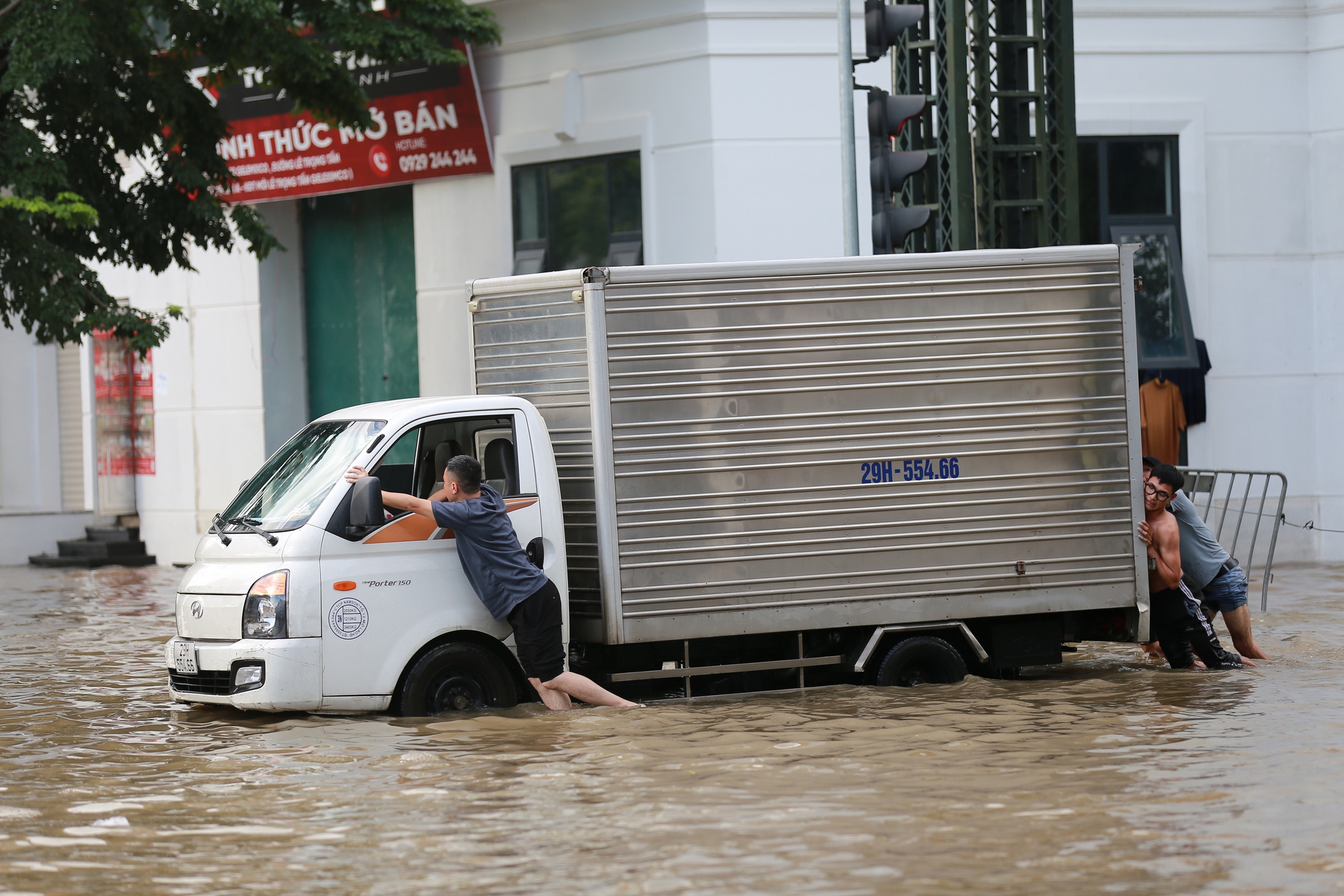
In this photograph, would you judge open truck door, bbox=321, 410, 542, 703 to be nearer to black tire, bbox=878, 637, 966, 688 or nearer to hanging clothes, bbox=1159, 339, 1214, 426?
black tire, bbox=878, 637, 966, 688

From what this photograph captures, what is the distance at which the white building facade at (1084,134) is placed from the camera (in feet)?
56.3

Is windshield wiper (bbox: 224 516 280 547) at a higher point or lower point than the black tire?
higher

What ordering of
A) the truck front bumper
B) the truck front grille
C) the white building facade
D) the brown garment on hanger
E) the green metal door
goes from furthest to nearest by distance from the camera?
the green metal door → the brown garment on hanger → the white building facade → the truck front grille → the truck front bumper

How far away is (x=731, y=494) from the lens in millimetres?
9594

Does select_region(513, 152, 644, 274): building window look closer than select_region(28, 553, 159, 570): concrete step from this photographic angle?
Yes

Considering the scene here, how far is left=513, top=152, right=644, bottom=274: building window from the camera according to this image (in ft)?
58.4

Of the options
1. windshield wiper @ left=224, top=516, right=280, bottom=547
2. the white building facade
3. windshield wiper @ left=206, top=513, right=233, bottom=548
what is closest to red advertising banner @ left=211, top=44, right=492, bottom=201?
the white building facade

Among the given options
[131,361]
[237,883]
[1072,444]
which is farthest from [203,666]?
[131,361]

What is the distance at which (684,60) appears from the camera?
56.6 ft

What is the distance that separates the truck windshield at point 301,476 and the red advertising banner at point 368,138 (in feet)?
29.3

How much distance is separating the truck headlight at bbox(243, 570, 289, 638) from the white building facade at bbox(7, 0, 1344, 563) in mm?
8050

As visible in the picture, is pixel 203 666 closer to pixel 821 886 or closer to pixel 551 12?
pixel 821 886

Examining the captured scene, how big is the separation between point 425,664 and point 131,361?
15941 millimetres

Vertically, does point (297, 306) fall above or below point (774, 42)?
Result: below
